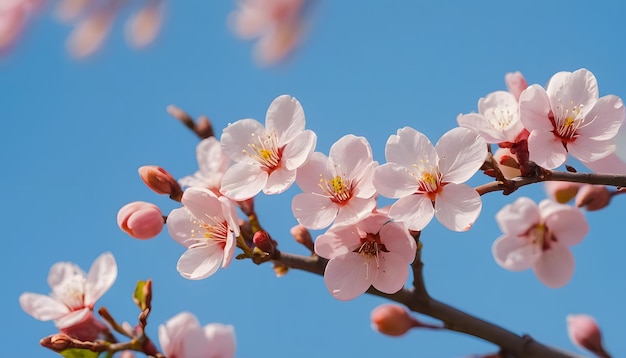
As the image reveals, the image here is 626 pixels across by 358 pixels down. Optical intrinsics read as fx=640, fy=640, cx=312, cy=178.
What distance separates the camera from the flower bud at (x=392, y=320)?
1.22 meters

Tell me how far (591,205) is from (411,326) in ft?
1.40

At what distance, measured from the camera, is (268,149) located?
3.39ft

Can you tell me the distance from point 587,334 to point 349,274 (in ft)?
2.15

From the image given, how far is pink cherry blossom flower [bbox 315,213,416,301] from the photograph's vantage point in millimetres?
911

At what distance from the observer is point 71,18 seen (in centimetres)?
355

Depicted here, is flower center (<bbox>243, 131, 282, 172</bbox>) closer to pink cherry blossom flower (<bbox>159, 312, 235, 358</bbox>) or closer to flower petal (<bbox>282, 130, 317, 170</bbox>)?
flower petal (<bbox>282, 130, 317, 170</bbox>)

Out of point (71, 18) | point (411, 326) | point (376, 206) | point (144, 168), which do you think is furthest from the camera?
point (71, 18)

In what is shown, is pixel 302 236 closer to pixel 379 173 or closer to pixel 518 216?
pixel 379 173

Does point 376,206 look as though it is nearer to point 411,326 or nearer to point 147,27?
point 411,326

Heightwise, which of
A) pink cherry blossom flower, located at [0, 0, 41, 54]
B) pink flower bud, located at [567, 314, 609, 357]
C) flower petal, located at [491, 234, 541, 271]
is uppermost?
pink cherry blossom flower, located at [0, 0, 41, 54]

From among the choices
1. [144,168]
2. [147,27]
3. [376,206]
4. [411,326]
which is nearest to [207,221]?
[144,168]

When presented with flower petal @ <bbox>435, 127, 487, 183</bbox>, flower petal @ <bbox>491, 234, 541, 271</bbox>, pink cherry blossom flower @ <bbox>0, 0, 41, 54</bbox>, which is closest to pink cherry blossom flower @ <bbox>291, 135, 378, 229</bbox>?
flower petal @ <bbox>435, 127, 487, 183</bbox>

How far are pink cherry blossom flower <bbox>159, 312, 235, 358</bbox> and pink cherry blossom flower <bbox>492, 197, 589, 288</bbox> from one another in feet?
1.97

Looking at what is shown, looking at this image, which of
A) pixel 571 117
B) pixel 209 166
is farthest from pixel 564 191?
pixel 209 166
